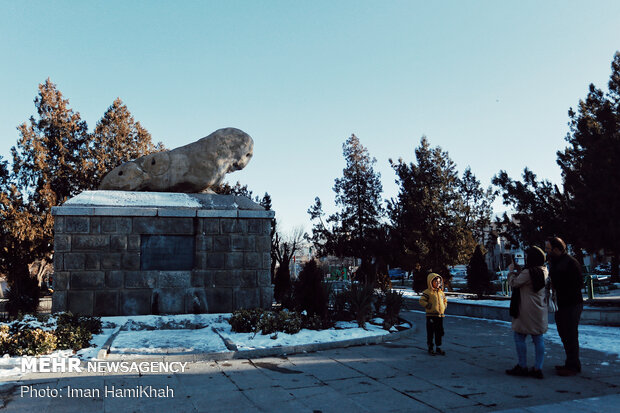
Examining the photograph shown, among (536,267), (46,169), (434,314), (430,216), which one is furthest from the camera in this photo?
(430,216)

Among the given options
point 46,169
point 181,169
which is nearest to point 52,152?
point 46,169

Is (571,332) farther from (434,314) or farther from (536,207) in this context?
(536,207)

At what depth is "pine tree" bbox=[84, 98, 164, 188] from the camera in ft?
81.3

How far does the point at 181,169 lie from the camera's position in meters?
11.5

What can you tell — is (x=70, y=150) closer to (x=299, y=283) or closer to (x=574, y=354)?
A: (x=299, y=283)

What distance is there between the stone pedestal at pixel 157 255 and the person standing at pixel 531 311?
597 centimetres

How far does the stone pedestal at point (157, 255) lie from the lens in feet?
31.9

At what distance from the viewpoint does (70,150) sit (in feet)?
82.0

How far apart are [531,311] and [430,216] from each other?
A: 23.4m

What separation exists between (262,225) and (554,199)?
10503 mm

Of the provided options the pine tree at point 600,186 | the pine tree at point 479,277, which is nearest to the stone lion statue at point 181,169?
the pine tree at point 600,186

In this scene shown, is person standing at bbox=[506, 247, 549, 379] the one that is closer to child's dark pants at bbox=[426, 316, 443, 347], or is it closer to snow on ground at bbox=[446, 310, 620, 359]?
child's dark pants at bbox=[426, 316, 443, 347]

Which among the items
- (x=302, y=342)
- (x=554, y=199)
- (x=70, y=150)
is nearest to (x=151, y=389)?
(x=302, y=342)

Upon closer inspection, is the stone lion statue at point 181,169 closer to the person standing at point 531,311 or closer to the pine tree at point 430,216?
the person standing at point 531,311
